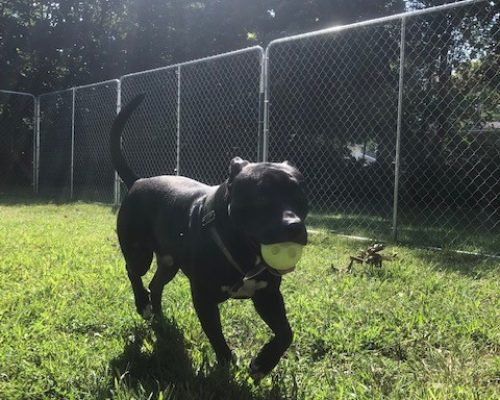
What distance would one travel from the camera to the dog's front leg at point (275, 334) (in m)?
1.88

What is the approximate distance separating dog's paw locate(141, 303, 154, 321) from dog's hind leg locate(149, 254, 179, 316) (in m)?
0.02

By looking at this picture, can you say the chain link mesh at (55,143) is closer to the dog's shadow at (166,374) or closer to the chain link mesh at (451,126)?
the chain link mesh at (451,126)

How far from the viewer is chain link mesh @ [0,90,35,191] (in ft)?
38.8

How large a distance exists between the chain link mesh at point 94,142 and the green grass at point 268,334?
572 cm

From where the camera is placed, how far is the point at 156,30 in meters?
14.2

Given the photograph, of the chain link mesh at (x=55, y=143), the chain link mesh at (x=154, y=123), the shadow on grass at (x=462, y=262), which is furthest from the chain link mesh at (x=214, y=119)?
the shadow on grass at (x=462, y=262)

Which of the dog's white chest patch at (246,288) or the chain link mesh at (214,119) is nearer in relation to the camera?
the dog's white chest patch at (246,288)

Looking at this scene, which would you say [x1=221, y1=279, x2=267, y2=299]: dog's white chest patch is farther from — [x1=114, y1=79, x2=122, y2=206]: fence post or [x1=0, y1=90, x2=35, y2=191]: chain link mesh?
[x1=0, y1=90, x2=35, y2=191]: chain link mesh

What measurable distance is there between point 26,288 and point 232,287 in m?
1.80

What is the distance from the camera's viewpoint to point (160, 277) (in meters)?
2.62

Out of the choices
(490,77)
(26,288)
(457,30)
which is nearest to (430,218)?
(490,77)

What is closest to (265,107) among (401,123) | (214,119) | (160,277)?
(401,123)

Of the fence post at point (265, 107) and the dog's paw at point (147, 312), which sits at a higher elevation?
the fence post at point (265, 107)

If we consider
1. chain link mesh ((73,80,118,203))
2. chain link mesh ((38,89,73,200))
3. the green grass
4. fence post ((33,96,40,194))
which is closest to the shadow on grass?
the green grass
